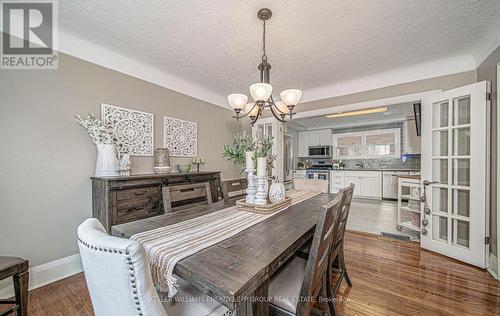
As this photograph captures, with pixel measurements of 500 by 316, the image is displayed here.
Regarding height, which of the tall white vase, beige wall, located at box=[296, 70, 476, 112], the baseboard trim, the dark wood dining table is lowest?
the baseboard trim

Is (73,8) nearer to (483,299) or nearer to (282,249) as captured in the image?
(282,249)

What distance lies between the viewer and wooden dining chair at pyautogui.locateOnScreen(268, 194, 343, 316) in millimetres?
912

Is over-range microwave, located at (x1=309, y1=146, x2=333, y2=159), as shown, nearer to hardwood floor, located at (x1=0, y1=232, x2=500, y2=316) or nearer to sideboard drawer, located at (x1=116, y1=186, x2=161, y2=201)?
hardwood floor, located at (x1=0, y1=232, x2=500, y2=316)

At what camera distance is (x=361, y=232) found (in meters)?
3.06

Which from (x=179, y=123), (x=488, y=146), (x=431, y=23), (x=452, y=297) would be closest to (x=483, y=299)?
(x=452, y=297)

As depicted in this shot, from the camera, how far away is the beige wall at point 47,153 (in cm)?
167

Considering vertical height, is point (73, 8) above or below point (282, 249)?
above

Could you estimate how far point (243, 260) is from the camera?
2.71ft

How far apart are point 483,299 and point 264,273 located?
84.1 inches

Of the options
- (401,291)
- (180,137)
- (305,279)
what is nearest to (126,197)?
(180,137)

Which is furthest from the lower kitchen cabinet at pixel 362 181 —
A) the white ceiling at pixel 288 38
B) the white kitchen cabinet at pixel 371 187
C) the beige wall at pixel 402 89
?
the white ceiling at pixel 288 38

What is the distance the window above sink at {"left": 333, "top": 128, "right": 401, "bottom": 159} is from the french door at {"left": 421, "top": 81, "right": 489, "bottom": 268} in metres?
3.76

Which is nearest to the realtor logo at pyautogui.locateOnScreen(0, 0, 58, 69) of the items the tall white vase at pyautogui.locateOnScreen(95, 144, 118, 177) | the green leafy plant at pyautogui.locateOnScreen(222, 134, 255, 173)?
the tall white vase at pyautogui.locateOnScreen(95, 144, 118, 177)

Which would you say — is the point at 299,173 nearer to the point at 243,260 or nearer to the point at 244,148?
the point at 244,148
